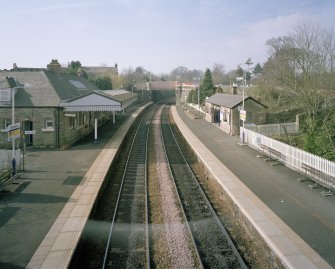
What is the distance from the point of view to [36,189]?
15648mm

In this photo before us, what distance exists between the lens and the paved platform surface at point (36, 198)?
1006 centimetres

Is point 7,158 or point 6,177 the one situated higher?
point 7,158

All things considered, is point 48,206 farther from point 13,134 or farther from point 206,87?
point 206,87

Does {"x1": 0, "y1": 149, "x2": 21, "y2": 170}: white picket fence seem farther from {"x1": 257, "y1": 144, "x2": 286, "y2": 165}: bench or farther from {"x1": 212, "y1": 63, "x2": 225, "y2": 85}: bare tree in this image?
{"x1": 212, "y1": 63, "x2": 225, "y2": 85}: bare tree

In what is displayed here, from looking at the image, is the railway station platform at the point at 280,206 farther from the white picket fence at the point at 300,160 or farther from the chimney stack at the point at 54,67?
the chimney stack at the point at 54,67

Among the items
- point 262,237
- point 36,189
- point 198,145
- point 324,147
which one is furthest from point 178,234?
point 198,145

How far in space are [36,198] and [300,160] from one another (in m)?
12.4

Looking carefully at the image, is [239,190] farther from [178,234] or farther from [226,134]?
[226,134]

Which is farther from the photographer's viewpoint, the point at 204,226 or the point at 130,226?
the point at 130,226

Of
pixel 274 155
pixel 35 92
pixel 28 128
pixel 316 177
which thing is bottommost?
pixel 316 177

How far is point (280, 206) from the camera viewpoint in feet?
43.8

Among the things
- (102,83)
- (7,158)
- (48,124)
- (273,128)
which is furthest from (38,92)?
(102,83)

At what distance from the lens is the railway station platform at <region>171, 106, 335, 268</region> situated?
9.58 metres

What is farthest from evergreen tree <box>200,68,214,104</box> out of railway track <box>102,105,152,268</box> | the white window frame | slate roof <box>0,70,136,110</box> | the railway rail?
the railway rail
